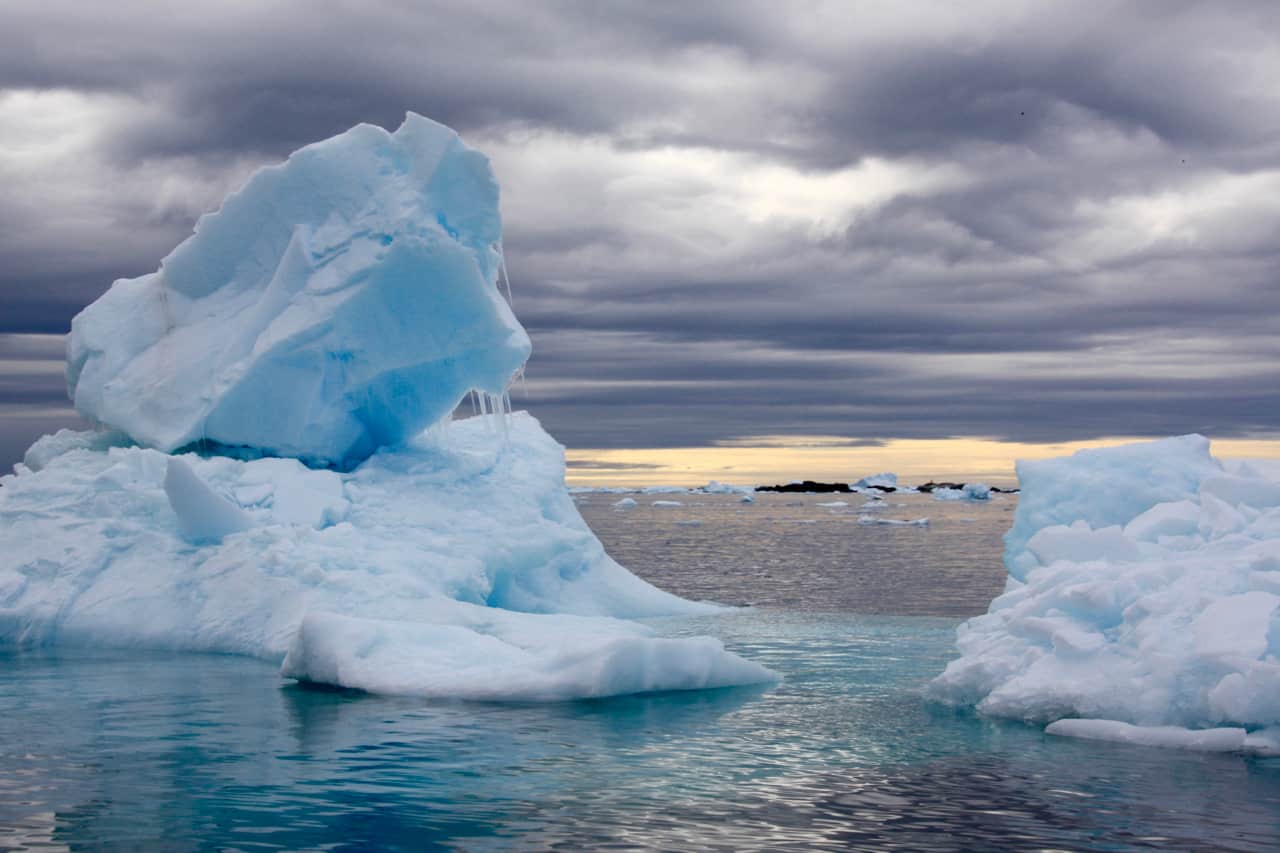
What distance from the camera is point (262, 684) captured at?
13484 millimetres

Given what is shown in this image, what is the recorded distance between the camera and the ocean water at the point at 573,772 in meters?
7.58

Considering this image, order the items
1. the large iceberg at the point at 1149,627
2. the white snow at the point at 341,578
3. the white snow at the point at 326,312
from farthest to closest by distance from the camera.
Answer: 1. the white snow at the point at 326,312
2. the white snow at the point at 341,578
3. the large iceberg at the point at 1149,627

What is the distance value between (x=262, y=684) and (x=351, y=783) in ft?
16.6

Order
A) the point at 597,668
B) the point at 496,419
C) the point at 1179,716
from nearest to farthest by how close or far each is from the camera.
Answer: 1. the point at 1179,716
2. the point at 597,668
3. the point at 496,419

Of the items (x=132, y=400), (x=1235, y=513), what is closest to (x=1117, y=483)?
(x=1235, y=513)

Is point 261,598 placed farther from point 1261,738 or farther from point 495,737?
point 1261,738

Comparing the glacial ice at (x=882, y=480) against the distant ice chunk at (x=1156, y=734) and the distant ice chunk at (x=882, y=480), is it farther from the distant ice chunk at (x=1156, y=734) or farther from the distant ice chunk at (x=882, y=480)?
the distant ice chunk at (x=1156, y=734)

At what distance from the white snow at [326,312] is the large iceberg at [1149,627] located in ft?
31.6

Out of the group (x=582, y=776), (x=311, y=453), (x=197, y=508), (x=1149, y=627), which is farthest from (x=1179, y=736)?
(x=311, y=453)

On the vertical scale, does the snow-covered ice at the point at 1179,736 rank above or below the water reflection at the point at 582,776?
above

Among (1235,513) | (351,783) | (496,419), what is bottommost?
(351,783)

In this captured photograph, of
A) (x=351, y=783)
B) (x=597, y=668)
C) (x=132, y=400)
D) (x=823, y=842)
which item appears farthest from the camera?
(x=132, y=400)

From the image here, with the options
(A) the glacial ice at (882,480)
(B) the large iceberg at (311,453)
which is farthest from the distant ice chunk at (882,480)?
(B) the large iceberg at (311,453)

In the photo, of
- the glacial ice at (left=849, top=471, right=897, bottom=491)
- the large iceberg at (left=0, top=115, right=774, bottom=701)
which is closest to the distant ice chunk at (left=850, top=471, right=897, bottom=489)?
the glacial ice at (left=849, top=471, right=897, bottom=491)
